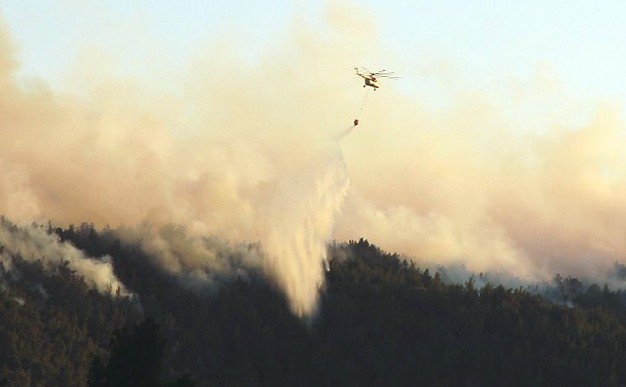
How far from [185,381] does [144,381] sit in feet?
26.7

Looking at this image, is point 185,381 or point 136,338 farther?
point 136,338

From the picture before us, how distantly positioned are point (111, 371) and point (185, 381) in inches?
418

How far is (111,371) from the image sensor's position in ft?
629

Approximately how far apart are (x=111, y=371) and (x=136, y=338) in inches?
336

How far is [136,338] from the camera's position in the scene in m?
199

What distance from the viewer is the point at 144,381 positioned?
193000 mm

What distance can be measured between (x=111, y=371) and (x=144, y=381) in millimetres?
4365

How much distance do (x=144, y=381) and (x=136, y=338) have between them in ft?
26.4
